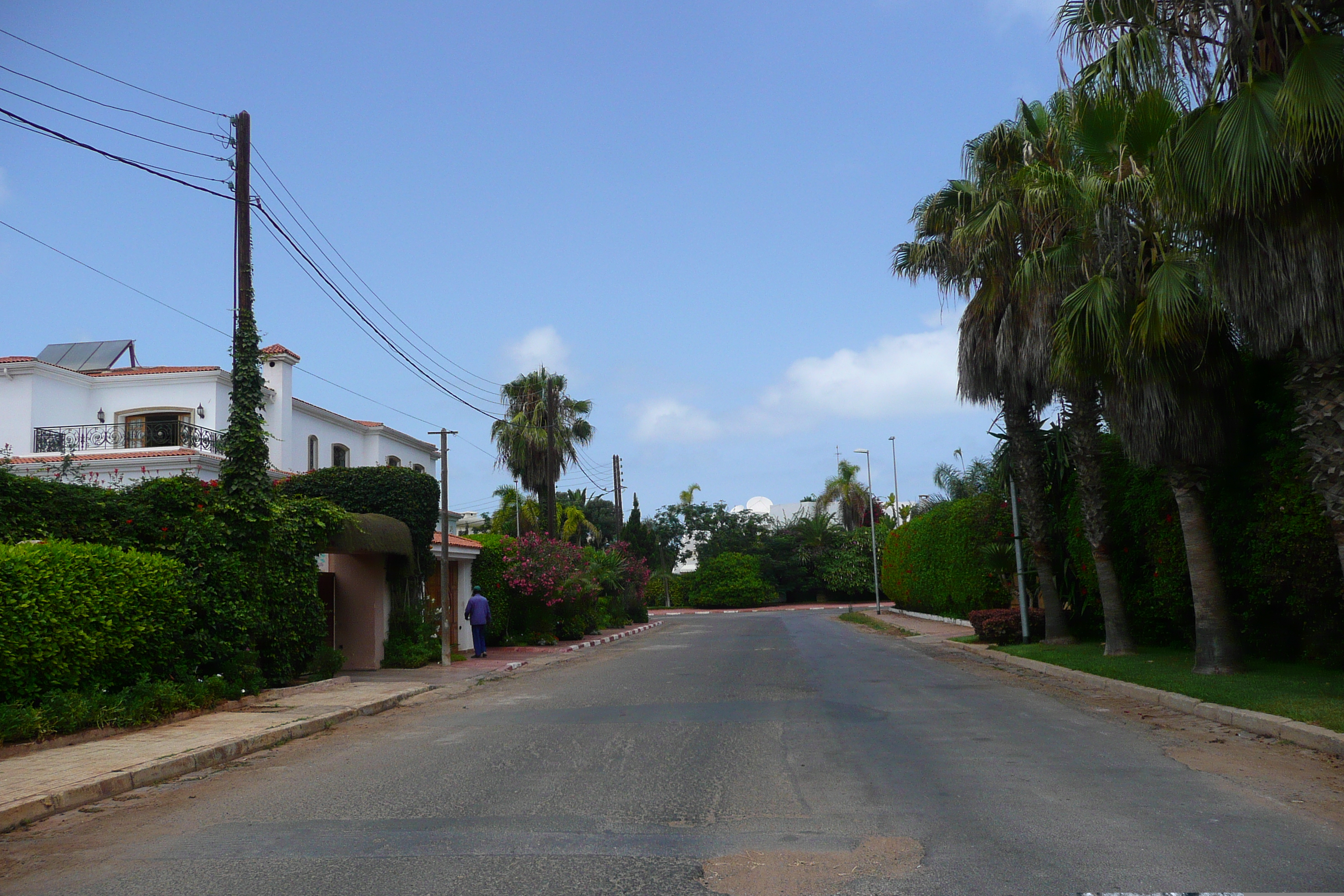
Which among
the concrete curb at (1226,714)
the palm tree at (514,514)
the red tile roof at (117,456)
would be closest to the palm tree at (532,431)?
the palm tree at (514,514)

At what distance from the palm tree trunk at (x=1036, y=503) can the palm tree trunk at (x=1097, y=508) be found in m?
2.18

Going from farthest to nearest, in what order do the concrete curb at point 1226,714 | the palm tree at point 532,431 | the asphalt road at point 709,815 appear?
the palm tree at point 532,431 → the concrete curb at point 1226,714 → the asphalt road at point 709,815

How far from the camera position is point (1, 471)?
11.4 meters

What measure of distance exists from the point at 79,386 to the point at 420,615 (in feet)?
53.1

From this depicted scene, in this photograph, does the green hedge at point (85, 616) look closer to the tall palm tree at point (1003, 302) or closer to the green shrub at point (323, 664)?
the green shrub at point (323, 664)

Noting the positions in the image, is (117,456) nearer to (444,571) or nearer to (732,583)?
(444,571)

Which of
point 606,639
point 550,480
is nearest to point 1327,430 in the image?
point 606,639

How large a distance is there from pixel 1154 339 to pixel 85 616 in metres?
13.3

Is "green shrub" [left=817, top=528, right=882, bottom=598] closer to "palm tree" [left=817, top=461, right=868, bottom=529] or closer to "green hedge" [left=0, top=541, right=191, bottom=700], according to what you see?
"palm tree" [left=817, top=461, right=868, bottom=529]

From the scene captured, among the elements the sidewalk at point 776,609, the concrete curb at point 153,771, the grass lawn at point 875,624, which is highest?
the concrete curb at point 153,771

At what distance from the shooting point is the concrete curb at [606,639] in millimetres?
27844

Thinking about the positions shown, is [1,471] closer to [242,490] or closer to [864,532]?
[242,490]

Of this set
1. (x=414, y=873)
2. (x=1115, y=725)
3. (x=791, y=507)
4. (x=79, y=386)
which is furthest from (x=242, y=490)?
(x=791, y=507)

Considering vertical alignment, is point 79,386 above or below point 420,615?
above
